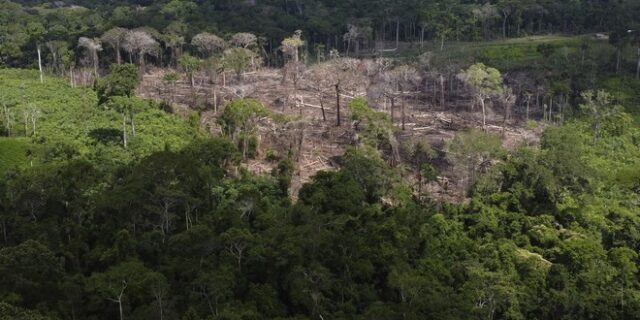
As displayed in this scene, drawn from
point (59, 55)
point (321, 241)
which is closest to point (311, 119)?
point (321, 241)

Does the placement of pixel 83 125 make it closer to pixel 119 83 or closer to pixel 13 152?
pixel 119 83

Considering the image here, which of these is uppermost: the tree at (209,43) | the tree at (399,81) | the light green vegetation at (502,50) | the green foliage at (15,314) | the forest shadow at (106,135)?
the tree at (209,43)

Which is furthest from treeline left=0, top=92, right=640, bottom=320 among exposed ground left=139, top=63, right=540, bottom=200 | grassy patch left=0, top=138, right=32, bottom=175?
grassy patch left=0, top=138, right=32, bottom=175

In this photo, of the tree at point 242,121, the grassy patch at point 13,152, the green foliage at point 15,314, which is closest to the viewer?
the green foliage at point 15,314

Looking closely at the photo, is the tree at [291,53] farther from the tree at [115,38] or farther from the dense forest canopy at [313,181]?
the tree at [115,38]

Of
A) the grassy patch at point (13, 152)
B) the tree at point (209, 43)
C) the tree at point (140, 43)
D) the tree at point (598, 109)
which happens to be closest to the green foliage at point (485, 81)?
the tree at point (598, 109)

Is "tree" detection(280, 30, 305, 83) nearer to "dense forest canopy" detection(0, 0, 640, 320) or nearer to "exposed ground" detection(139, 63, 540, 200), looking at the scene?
"dense forest canopy" detection(0, 0, 640, 320)
